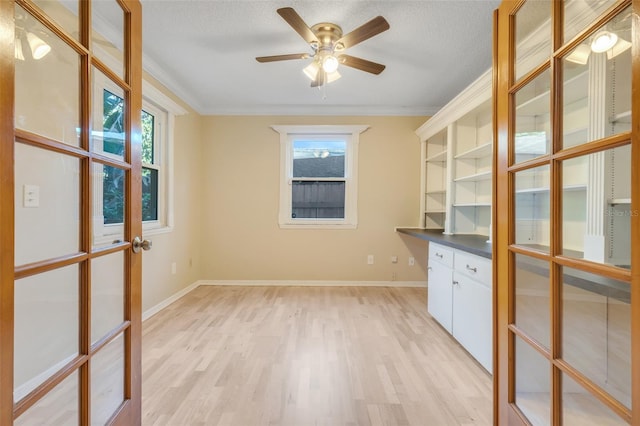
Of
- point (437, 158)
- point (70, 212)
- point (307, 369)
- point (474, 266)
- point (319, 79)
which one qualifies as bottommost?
point (307, 369)

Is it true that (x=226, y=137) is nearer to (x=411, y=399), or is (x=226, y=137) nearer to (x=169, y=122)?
(x=169, y=122)

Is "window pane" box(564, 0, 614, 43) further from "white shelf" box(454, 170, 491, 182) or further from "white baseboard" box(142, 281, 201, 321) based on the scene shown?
"white baseboard" box(142, 281, 201, 321)

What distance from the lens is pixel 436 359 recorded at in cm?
209

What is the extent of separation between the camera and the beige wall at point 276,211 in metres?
4.06

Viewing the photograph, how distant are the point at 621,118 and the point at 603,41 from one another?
0.24m

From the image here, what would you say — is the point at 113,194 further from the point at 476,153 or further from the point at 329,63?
the point at 476,153

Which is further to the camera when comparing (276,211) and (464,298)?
(276,211)

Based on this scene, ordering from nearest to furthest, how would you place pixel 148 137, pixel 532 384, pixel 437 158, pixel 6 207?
1. pixel 6 207
2. pixel 532 384
3. pixel 148 137
4. pixel 437 158

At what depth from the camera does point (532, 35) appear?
1.07m

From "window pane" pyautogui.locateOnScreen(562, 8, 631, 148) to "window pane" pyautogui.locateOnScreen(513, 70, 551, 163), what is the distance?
64mm

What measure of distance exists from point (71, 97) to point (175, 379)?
1685 mm

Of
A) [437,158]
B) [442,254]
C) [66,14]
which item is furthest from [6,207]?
[437,158]

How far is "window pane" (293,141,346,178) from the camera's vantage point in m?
4.14

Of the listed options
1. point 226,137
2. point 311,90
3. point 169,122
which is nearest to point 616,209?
point 311,90
